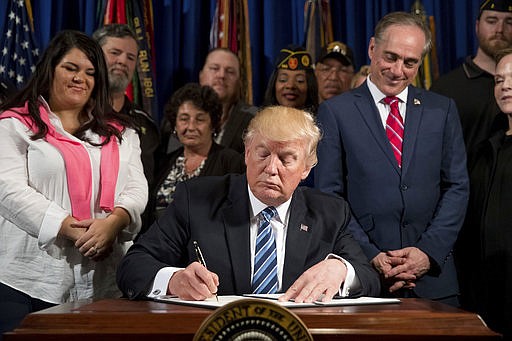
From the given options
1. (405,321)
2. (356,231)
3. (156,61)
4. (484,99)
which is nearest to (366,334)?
(405,321)

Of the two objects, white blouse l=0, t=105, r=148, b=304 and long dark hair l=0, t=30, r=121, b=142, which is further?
long dark hair l=0, t=30, r=121, b=142

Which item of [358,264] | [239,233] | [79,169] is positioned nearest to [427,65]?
[79,169]

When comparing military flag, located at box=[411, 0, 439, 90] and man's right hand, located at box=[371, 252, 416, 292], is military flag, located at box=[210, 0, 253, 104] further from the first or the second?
man's right hand, located at box=[371, 252, 416, 292]

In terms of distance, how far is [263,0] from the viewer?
5.27 meters

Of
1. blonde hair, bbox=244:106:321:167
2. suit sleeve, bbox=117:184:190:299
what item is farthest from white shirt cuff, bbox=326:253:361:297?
suit sleeve, bbox=117:184:190:299

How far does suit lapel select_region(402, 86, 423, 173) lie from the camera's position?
117 inches

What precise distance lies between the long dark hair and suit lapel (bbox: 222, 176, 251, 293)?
876 millimetres

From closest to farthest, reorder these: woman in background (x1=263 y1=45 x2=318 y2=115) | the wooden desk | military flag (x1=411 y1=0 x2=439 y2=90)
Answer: the wooden desk → woman in background (x1=263 y1=45 x2=318 y2=115) → military flag (x1=411 y1=0 x2=439 y2=90)

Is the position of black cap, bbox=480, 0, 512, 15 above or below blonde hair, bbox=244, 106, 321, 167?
above

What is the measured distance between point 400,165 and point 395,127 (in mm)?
163

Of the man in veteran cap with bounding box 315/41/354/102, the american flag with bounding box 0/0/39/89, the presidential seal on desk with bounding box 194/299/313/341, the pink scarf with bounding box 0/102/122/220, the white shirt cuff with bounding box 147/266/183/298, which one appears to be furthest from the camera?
the american flag with bounding box 0/0/39/89

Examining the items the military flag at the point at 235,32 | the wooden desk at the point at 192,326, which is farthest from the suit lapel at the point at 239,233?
the military flag at the point at 235,32

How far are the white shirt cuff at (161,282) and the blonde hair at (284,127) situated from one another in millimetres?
456

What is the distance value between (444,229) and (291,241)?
88cm
